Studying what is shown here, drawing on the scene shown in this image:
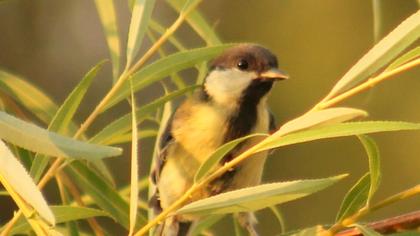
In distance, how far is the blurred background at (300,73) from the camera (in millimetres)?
4113

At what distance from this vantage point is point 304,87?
14.4 feet

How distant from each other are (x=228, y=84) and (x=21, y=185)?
104cm

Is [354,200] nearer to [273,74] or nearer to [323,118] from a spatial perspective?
[323,118]

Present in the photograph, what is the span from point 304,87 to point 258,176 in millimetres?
2391

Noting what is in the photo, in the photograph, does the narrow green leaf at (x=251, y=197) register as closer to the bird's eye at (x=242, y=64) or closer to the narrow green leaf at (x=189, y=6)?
the narrow green leaf at (x=189, y=6)

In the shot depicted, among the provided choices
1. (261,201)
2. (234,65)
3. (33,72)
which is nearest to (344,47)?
(33,72)

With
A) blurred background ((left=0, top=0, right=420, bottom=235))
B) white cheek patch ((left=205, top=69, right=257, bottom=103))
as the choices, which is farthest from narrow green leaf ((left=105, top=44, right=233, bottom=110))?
blurred background ((left=0, top=0, right=420, bottom=235))

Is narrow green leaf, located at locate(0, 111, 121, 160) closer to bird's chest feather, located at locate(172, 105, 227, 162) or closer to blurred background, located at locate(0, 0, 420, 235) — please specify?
bird's chest feather, located at locate(172, 105, 227, 162)

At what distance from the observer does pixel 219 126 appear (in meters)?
2.03

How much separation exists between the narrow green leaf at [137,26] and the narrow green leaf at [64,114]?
0.22 feet

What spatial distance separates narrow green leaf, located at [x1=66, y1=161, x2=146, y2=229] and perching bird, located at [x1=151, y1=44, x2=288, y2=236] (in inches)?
11.4

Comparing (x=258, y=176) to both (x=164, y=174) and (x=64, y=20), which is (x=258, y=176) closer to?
(x=164, y=174)

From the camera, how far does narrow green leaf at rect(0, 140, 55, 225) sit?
3.61ft

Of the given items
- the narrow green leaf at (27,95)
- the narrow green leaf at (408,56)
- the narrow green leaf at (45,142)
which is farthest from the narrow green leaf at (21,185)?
the narrow green leaf at (27,95)
